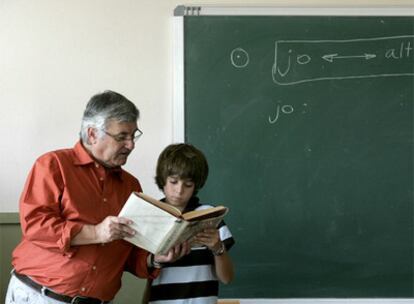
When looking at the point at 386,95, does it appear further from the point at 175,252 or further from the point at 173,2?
the point at 175,252

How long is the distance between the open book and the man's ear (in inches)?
14.6

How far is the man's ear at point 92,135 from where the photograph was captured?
1866mm

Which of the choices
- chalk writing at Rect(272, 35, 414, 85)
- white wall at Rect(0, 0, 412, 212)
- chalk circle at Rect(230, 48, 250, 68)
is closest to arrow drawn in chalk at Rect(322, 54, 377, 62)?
chalk writing at Rect(272, 35, 414, 85)

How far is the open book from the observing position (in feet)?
5.03

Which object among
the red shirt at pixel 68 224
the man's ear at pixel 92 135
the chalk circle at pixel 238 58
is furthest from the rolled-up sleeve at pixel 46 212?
the chalk circle at pixel 238 58

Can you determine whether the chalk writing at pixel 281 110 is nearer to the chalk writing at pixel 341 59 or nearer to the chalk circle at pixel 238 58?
the chalk writing at pixel 341 59

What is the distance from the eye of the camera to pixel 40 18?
292 cm

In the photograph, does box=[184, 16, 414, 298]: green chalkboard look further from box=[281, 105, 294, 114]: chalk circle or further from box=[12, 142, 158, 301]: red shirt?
box=[12, 142, 158, 301]: red shirt

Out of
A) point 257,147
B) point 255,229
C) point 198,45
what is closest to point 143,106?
point 198,45

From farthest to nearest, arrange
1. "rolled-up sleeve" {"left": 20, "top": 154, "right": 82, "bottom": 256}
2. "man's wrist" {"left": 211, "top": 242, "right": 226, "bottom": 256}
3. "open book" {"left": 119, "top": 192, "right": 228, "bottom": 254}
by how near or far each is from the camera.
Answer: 1. "man's wrist" {"left": 211, "top": 242, "right": 226, "bottom": 256}
2. "rolled-up sleeve" {"left": 20, "top": 154, "right": 82, "bottom": 256}
3. "open book" {"left": 119, "top": 192, "right": 228, "bottom": 254}

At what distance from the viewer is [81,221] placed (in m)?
1.80

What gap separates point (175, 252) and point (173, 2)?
1.67m

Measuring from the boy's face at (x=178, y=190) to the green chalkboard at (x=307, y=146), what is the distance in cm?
102

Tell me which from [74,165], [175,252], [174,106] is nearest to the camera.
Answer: [175,252]
